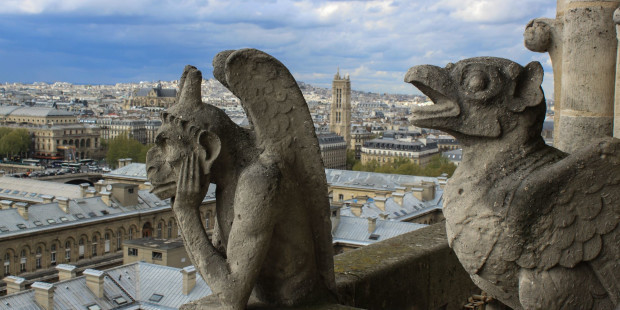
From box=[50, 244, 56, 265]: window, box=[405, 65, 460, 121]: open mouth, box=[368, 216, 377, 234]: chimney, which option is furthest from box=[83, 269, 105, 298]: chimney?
box=[405, 65, 460, 121]: open mouth

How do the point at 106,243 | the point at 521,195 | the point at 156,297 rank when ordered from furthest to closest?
the point at 106,243 → the point at 156,297 → the point at 521,195

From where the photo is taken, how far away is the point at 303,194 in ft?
12.1

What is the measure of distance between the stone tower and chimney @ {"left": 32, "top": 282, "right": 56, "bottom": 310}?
10330 centimetres

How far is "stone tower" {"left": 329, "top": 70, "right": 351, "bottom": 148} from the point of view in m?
122

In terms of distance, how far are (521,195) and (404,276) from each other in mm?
1773

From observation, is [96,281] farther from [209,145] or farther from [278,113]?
[278,113]

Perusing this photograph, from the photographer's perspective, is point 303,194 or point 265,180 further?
point 303,194

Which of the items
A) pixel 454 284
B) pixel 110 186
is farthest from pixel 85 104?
pixel 454 284

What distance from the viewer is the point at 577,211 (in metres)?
3.02

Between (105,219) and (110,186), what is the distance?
2.06m

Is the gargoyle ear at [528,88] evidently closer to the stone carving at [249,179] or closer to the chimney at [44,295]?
the stone carving at [249,179]

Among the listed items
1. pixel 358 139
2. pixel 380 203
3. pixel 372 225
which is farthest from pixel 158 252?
pixel 358 139

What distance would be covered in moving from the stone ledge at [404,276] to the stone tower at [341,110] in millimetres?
114763

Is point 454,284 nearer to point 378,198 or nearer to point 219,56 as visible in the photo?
point 219,56
